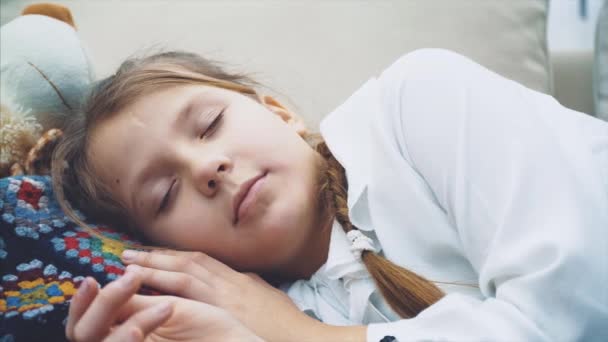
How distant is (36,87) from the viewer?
2.96 ft

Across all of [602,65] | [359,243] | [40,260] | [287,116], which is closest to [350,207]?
[359,243]

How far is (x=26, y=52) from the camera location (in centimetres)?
92

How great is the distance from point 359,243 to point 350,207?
0.05m

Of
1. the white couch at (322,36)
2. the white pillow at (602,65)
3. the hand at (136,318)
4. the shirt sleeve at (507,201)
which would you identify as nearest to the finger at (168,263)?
the hand at (136,318)

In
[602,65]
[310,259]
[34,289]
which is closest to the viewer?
[34,289]

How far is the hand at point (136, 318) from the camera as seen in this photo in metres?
0.54

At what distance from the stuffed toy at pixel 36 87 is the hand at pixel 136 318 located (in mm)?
381

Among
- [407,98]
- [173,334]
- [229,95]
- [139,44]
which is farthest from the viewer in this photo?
[139,44]

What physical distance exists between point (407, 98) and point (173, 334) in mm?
382

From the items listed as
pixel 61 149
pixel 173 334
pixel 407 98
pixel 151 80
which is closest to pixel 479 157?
pixel 407 98

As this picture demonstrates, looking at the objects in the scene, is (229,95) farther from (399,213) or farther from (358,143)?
(399,213)

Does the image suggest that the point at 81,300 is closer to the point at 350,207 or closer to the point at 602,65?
the point at 350,207

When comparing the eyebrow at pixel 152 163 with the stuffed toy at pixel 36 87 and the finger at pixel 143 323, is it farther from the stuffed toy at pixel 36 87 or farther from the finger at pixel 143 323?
the finger at pixel 143 323

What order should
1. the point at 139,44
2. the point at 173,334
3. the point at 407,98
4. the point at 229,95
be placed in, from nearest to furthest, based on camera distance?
the point at 173,334 → the point at 407,98 → the point at 229,95 → the point at 139,44
